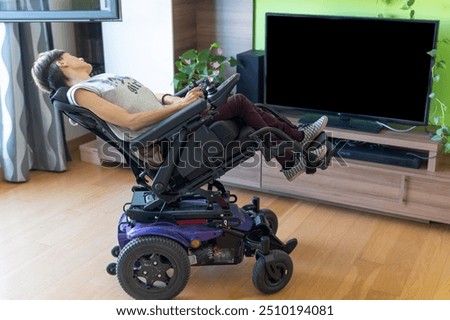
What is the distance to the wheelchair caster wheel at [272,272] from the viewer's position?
2.49 m

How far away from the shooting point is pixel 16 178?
3.70 meters

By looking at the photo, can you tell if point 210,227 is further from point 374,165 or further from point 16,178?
point 16,178

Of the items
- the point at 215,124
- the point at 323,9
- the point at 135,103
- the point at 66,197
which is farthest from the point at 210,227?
the point at 323,9

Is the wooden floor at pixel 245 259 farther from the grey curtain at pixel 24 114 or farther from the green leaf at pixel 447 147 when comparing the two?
the green leaf at pixel 447 147

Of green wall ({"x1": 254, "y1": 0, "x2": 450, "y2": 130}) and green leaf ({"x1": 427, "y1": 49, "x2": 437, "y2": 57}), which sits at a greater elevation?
green wall ({"x1": 254, "y1": 0, "x2": 450, "y2": 130})

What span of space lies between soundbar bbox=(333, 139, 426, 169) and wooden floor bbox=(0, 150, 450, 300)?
0.30 meters

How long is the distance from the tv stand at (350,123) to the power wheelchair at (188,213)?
711 mm

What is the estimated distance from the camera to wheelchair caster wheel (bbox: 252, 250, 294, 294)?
2.49 m

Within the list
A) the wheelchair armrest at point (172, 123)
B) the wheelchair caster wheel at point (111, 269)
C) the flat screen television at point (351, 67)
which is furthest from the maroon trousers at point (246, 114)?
the flat screen television at point (351, 67)

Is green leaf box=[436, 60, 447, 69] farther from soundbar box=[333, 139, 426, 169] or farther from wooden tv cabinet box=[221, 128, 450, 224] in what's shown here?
soundbar box=[333, 139, 426, 169]

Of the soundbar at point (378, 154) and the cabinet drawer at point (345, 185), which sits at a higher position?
the soundbar at point (378, 154)

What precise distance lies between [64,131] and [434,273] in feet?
8.22

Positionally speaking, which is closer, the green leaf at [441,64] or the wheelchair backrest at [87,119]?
the wheelchair backrest at [87,119]

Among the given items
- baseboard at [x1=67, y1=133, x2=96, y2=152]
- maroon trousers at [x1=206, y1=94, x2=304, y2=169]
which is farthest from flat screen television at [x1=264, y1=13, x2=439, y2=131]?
baseboard at [x1=67, y1=133, x2=96, y2=152]
